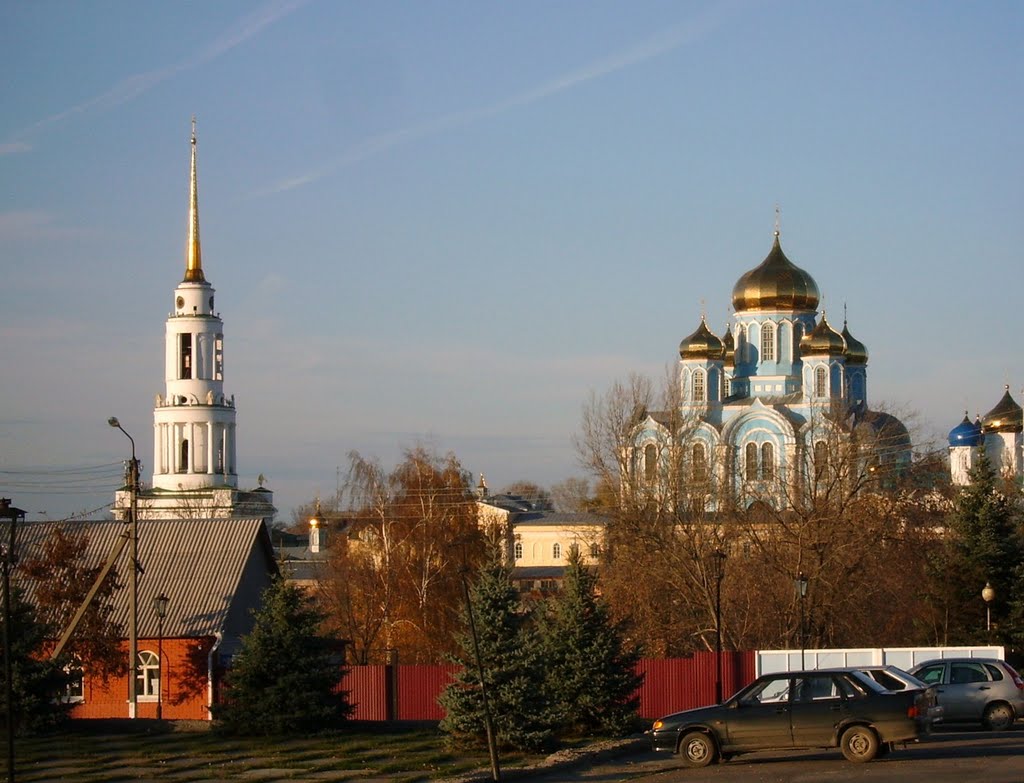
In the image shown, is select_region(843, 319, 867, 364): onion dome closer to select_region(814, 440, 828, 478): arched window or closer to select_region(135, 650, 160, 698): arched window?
select_region(814, 440, 828, 478): arched window

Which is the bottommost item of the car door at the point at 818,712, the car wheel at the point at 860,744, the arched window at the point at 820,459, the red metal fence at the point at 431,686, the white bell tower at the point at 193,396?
the red metal fence at the point at 431,686

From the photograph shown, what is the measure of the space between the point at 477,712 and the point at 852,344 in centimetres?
6627

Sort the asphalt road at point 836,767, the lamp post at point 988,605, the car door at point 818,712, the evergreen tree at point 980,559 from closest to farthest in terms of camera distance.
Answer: the asphalt road at point 836,767, the car door at point 818,712, the lamp post at point 988,605, the evergreen tree at point 980,559

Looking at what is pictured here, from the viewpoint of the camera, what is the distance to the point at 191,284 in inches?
3639

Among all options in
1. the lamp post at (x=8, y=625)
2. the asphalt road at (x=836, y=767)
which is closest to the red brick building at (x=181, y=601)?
the lamp post at (x=8, y=625)

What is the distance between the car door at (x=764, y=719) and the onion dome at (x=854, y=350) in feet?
218

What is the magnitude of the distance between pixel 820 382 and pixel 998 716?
60.1 m

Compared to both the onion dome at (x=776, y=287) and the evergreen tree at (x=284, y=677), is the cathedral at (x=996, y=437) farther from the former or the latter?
the evergreen tree at (x=284, y=677)

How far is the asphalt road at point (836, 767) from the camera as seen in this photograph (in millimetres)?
19672

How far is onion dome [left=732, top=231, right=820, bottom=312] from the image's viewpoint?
285ft

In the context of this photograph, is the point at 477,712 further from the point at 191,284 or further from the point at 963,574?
the point at 191,284

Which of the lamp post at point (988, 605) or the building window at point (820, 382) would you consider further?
the building window at point (820, 382)

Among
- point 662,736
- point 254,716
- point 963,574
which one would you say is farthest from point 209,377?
point 662,736

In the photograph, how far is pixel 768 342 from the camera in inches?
3465
